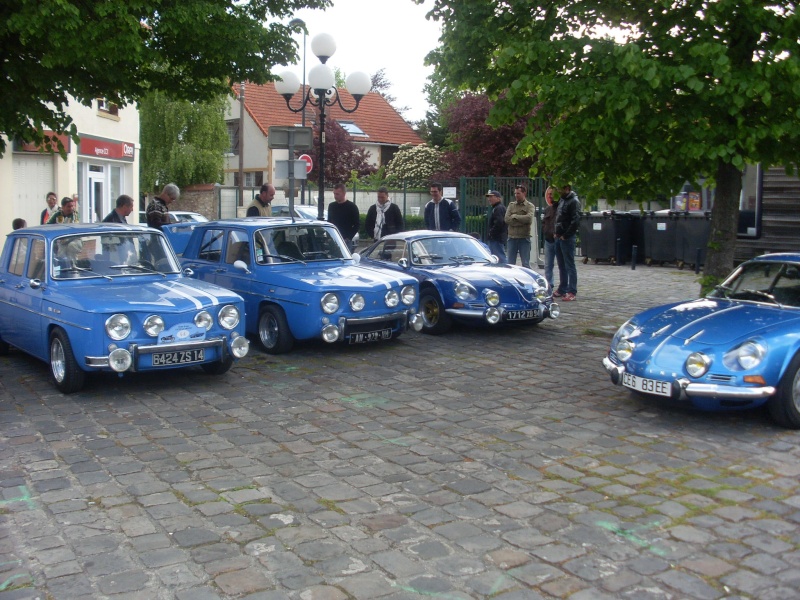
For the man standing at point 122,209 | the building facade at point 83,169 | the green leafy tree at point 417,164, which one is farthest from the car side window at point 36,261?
the green leafy tree at point 417,164

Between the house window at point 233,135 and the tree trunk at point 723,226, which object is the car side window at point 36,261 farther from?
the house window at point 233,135

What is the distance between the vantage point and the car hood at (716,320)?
7.08 metres

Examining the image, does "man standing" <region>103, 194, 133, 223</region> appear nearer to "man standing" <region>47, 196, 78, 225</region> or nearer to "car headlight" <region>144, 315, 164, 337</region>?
"man standing" <region>47, 196, 78, 225</region>

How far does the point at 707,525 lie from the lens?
5043 millimetres

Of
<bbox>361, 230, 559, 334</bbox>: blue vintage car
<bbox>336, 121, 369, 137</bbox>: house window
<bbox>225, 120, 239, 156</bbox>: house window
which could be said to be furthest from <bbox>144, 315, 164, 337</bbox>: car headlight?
<bbox>225, 120, 239, 156</bbox>: house window

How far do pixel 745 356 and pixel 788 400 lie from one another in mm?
496

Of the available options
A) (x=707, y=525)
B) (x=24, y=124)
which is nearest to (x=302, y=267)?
(x=24, y=124)

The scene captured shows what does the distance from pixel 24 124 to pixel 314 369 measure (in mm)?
4745

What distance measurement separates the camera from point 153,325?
7.91 meters

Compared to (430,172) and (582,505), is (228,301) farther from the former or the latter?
(430,172)

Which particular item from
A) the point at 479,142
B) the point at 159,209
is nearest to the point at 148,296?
the point at 159,209

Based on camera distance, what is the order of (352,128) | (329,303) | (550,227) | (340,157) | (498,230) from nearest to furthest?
1. (329,303)
2. (550,227)
3. (498,230)
4. (340,157)
5. (352,128)

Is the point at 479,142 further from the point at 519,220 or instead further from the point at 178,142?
the point at 519,220

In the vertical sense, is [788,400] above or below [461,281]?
below
